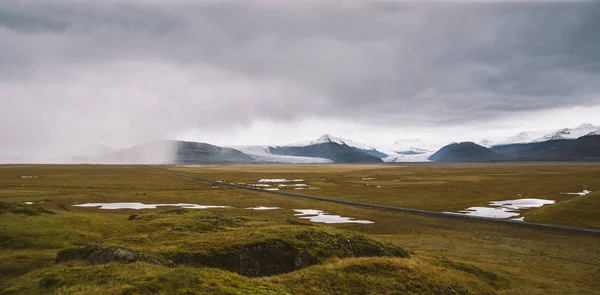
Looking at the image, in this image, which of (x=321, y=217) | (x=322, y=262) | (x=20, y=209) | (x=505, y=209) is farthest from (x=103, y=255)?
(x=505, y=209)

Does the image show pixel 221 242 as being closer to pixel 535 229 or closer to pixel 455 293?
pixel 455 293

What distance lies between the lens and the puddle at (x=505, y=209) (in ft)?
207

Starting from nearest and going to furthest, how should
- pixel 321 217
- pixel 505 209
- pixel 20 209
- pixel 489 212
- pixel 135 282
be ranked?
pixel 135 282, pixel 20 209, pixel 321 217, pixel 489 212, pixel 505 209

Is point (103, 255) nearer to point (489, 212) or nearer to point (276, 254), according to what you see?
point (276, 254)

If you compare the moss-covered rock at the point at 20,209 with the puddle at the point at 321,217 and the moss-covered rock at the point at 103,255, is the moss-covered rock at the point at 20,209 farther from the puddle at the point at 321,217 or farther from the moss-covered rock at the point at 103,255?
the puddle at the point at 321,217

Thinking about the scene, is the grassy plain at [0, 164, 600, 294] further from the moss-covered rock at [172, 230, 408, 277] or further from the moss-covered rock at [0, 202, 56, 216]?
the moss-covered rock at [172, 230, 408, 277]

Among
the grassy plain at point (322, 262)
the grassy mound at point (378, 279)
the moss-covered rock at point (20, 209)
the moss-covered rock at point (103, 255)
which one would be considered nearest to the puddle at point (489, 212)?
the grassy plain at point (322, 262)

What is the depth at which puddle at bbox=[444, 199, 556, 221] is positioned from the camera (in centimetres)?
6297

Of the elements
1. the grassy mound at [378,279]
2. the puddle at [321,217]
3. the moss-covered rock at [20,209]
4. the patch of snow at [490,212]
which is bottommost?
the patch of snow at [490,212]

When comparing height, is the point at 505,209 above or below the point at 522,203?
below

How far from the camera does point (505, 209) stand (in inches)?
2756

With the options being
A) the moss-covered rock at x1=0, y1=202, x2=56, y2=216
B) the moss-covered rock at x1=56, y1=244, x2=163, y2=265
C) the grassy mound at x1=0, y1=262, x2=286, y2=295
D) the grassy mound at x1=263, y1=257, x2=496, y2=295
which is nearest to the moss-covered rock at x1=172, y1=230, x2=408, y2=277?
the grassy mound at x1=263, y1=257, x2=496, y2=295

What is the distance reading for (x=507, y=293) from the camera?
23203 millimetres

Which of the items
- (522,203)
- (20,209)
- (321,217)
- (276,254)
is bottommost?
(522,203)
